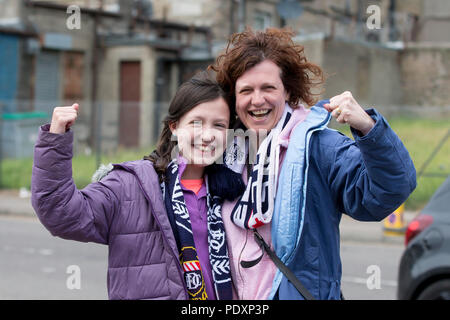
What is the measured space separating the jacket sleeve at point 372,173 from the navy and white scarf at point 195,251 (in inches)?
17.8

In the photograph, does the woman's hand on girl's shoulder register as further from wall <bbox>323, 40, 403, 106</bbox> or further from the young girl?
wall <bbox>323, 40, 403, 106</bbox>

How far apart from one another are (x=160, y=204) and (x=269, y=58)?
74 cm

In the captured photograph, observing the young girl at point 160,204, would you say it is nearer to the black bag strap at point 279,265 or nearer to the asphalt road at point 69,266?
the black bag strap at point 279,265

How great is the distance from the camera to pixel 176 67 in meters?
20.4

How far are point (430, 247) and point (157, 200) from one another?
294 centimetres

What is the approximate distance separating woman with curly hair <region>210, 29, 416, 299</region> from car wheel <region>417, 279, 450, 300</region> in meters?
2.53

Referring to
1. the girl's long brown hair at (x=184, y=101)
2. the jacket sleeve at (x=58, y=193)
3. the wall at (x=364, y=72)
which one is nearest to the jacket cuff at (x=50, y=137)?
the jacket sleeve at (x=58, y=193)

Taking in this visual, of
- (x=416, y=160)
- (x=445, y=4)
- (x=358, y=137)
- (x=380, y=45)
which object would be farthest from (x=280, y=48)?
(x=445, y=4)

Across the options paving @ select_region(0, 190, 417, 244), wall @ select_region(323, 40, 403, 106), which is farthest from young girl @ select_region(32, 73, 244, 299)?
wall @ select_region(323, 40, 403, 106)

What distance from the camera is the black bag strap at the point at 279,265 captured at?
222 centimetres

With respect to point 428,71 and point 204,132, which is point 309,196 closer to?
point 204,132

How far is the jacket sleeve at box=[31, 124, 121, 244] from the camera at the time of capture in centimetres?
213

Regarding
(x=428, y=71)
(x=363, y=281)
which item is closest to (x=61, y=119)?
(x=363, y=281)

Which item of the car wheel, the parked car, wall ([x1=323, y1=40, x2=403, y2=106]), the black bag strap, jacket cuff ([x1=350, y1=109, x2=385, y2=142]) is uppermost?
wall ([x1=323, y1=40, x2=403, y2=106])
